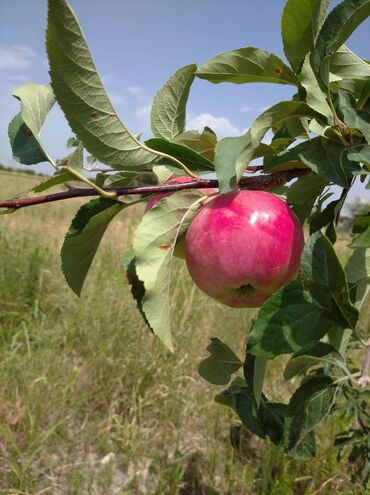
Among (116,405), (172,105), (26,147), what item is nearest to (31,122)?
(26,147)

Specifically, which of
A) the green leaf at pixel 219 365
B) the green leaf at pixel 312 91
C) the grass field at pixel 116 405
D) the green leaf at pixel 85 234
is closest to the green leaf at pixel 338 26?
the green leaf at pixel 312 91

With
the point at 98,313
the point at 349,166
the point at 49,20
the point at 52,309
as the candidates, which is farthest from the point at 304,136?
the point at 52,309

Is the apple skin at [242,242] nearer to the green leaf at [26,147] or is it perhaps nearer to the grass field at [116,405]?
the green leaf at [26,147]

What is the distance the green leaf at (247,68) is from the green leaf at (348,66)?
1.7 inches

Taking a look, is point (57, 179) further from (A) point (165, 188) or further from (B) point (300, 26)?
(B) point (300, 26)

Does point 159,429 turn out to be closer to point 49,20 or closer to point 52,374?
point 52,374

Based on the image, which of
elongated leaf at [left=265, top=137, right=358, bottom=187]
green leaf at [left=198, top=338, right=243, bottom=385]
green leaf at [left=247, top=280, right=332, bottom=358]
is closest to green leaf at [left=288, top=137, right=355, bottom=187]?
elongated leaf at [left=265, top=137, right=358, bottom=187]

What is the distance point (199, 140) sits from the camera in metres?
0.49

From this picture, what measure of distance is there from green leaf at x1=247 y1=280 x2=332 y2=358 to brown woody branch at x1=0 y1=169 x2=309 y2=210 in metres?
0.14

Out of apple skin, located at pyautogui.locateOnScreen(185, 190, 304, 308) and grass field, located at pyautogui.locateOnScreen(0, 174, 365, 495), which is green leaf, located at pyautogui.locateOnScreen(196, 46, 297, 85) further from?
grass field, located at pyautogui.locateOnScreen(0, 174, 365, 495)

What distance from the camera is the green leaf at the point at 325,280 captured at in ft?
1.05

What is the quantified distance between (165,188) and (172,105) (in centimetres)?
13

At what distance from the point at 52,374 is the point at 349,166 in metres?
1.73

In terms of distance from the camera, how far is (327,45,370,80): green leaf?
0.42 m
